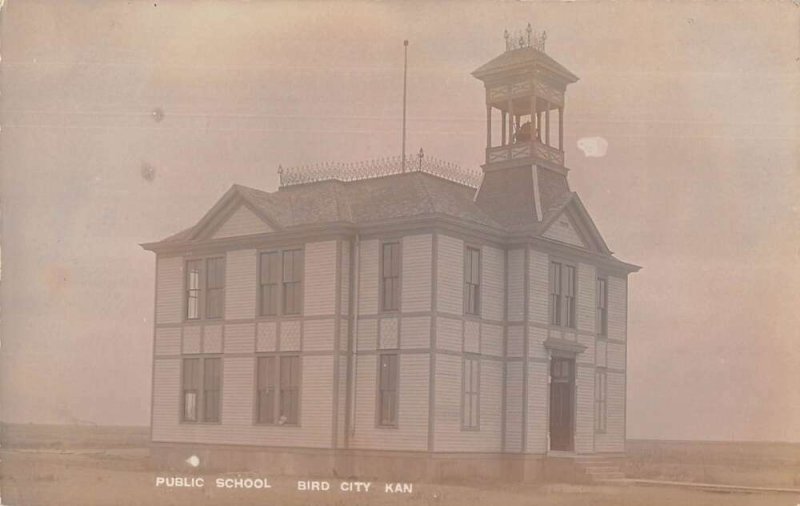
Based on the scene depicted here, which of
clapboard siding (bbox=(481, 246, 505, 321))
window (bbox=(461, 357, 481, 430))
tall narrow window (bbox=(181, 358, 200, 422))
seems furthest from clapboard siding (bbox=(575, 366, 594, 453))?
tall narrow window (bbox=(181, 358, 200, 422))

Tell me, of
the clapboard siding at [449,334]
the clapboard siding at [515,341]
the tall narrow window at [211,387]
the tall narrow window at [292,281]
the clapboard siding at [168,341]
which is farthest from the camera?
the clapboard siding at [168,341]

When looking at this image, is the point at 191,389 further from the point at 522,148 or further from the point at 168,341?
the point at 522,148

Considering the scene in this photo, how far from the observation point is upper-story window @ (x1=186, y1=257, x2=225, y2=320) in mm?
31328

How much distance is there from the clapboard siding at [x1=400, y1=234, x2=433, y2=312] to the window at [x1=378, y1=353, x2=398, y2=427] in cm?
121

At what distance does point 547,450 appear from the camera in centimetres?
3023

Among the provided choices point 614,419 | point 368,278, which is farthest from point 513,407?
point 368,278

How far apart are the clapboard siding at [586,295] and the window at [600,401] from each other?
1.21 meters

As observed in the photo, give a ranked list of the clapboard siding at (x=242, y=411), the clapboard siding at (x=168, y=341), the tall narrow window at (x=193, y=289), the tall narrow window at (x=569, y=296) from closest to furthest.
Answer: the clapboard siding at (x=242, y=411) → the tall narrow window at (x=569, y=296) → the tall narrow window at (x=193, y=289) → the clapboard siding at (x=168, y=341)

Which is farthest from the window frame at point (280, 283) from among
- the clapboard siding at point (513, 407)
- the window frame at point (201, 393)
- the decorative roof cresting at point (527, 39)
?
the decorative roof cresting at point (527, 39)

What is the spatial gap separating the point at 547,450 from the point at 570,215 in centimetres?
515

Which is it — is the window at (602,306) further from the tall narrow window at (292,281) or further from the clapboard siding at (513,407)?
the tall narrow window at (292,281)

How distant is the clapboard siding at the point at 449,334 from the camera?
28.8 meters

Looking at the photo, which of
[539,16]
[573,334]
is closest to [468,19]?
[539,16]

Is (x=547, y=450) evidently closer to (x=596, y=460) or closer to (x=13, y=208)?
(x=596, y=460)
